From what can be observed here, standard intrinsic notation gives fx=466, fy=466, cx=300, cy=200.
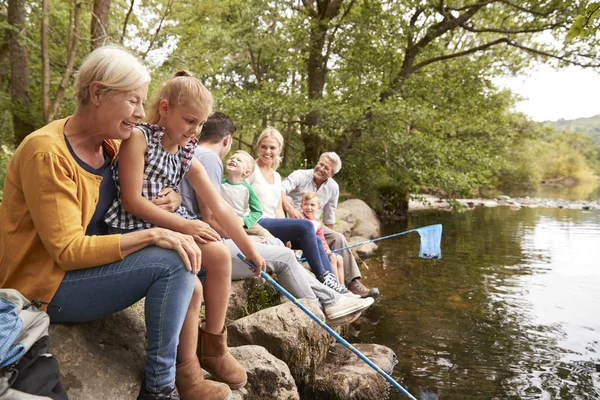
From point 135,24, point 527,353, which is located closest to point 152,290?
point 527,353

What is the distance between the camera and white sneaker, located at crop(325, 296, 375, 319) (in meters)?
3.97

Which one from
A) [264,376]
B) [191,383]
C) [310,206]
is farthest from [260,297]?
[191,383]

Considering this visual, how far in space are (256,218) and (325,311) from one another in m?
0.99

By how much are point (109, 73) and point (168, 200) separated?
0.70 meters

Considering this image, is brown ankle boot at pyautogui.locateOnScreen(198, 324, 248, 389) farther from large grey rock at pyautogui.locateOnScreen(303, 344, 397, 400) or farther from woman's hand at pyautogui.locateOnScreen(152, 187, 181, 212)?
large grey rock at pyautogui.locateOnScreen(303, 344, 397, 400)

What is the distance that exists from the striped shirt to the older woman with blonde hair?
6.6 inches

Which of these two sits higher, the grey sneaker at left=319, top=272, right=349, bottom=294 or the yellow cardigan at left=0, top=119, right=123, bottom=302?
the yellow cardigan at left=0, top=119, right=123, bottom=302

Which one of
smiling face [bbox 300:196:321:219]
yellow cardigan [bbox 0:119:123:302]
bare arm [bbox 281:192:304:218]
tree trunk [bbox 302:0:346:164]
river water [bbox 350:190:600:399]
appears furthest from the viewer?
tree trunk [bbox 302:0:346:164]

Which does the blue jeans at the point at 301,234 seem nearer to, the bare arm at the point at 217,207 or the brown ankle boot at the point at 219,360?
the bare arm at the point at 217,207

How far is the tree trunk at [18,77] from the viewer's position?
9016 mm

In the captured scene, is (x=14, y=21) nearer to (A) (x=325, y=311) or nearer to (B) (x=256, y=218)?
(B) (x=256, y=218)

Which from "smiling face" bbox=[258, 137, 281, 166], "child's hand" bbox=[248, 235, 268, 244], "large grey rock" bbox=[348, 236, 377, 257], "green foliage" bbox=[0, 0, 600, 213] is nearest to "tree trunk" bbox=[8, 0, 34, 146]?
"green foliage" bbox=[0, 0, 600, 213]

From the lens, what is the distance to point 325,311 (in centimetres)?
397

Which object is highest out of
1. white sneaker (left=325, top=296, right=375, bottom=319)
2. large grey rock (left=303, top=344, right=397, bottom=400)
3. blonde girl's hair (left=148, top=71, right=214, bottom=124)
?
blonde girl's hair (left=148, top=71, right=214, bottom=124)
